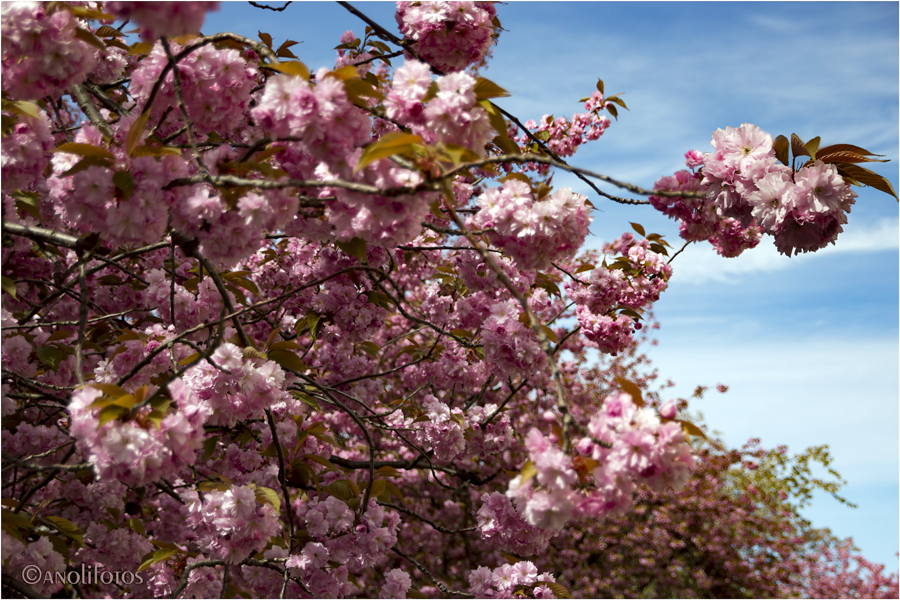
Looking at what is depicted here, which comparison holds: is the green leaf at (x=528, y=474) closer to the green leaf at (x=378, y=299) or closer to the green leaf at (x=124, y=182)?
the green leaf at (x=124, y=182)

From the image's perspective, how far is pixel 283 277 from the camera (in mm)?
4676

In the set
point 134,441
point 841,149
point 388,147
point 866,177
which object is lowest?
point 134,441

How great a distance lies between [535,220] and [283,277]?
9.86 ft

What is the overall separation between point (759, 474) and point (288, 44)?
421 inches

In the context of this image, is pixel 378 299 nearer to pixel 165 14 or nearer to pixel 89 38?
pixel 89 38

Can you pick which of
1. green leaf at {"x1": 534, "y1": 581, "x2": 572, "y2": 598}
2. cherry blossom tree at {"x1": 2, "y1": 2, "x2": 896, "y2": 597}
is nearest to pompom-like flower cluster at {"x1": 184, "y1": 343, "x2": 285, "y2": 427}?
cherry blossom tree at {"x1": 2, "y1": 2, "x2": 896, "y2": 597}

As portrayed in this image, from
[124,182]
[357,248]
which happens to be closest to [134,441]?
[124,182]

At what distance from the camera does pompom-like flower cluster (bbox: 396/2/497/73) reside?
2949 mm

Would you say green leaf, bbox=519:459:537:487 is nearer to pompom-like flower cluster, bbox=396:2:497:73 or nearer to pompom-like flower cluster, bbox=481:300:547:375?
pompom-like flower cluster, bbox=481:300:547:375

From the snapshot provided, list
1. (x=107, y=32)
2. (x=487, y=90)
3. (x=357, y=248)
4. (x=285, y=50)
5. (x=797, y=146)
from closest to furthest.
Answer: (x=487, y=90) → (x=357, y=248) → (x=797, y=146) → (x=107, y=32) → (x=285, y=50)

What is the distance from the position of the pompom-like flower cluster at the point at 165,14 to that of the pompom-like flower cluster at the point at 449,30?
1605mm

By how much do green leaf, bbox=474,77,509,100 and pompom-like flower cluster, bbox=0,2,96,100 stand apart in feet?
4.54

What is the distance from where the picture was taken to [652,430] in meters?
1.39

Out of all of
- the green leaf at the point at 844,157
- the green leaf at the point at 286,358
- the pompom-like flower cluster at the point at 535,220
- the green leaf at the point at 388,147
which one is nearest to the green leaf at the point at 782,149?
the green leaf at the point at 844,157
